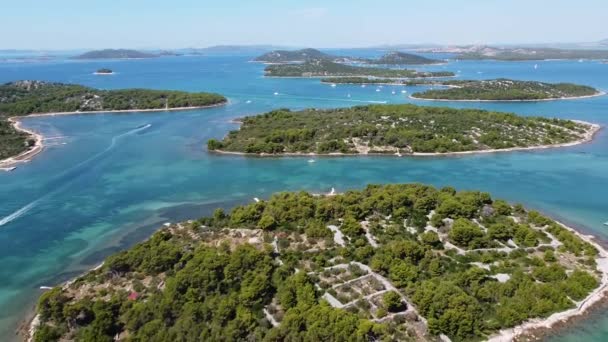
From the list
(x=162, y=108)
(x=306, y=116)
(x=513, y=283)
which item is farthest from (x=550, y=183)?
(x=162, y=108)

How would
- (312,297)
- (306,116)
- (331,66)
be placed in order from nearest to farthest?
(312,297) → (306,116) → (331,66)

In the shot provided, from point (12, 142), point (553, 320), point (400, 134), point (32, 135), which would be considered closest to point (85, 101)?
point (32, 135)

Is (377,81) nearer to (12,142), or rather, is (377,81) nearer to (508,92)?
(508,92)

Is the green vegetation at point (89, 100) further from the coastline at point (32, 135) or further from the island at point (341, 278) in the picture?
the island at point (341, 278)

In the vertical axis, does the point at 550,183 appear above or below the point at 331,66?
below

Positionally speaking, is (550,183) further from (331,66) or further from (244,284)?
(331,66)

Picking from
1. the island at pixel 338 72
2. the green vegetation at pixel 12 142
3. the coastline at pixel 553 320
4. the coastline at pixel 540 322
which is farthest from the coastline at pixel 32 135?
the island at pixel 338 72

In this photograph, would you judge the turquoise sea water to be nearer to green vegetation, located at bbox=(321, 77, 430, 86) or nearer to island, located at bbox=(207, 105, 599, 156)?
island, located at bbox=(207, 105, 599, 156)
